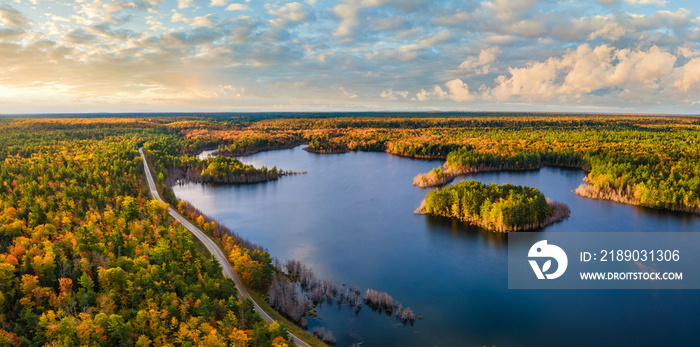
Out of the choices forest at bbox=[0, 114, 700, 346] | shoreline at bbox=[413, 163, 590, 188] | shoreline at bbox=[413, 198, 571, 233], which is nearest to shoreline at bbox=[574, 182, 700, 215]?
forest at bbox=[0, 114, 700, 346]

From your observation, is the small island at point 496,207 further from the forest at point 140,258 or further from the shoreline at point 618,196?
the shoreline at point 618,196

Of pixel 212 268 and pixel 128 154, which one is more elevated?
pixel 128 154

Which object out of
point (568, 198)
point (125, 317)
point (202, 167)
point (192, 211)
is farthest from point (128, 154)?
point (568, 198)

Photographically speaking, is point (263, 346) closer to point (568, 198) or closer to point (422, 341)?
point (422, 341)

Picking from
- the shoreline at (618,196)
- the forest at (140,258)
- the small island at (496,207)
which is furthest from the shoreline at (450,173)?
the shoreline at (618,196)

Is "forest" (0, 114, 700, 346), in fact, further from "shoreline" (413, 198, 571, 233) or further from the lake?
the lake

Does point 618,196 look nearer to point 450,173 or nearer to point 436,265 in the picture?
point 450,173
